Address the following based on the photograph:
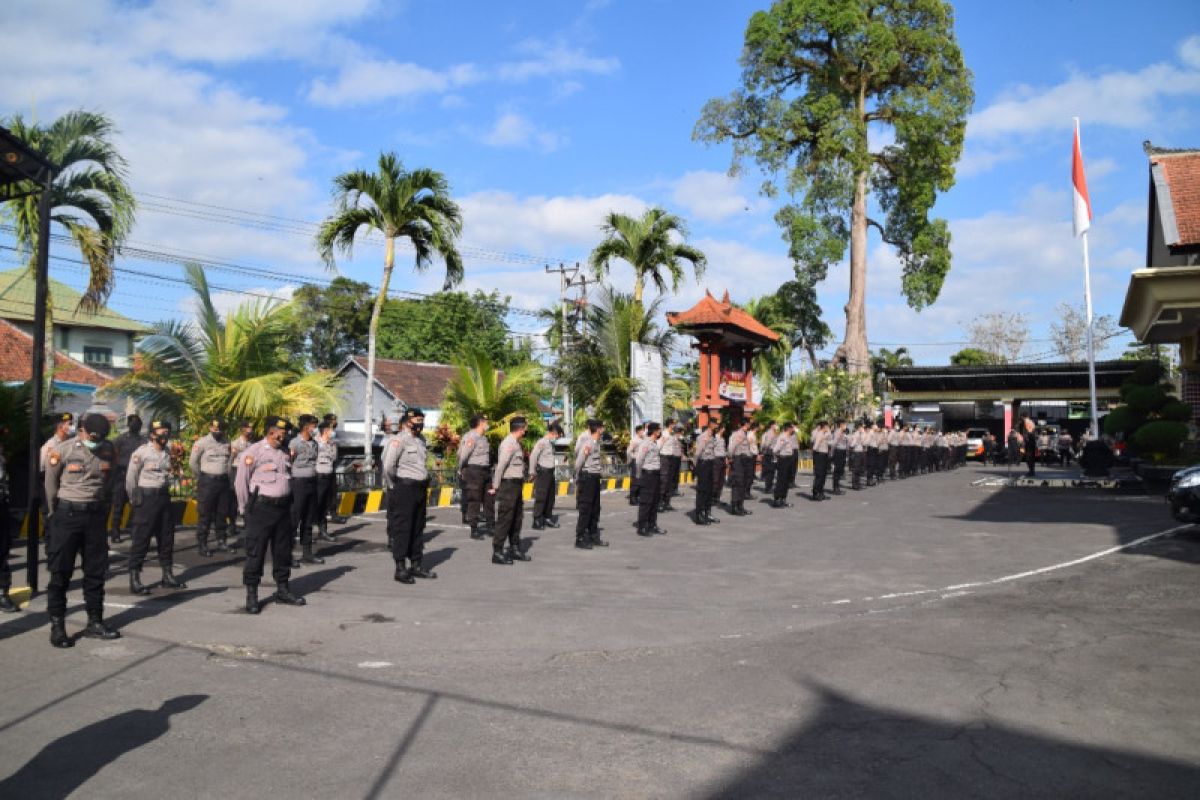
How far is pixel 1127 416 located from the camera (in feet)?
87.9

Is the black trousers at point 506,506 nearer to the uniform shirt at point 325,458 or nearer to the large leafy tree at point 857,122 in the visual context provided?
the uniform shirt at point 325,458

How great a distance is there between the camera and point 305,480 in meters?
11.5

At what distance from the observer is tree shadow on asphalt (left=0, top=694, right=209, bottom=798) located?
14.8 feet

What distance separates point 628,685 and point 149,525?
6.10 m

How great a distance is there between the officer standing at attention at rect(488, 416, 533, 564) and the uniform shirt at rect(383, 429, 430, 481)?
1418mm

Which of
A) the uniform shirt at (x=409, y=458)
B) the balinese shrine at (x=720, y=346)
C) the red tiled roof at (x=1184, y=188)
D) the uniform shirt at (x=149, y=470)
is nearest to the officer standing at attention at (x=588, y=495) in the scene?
the uniform shirt at (x=409, y=458)

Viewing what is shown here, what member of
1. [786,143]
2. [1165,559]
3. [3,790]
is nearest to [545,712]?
[3,790]

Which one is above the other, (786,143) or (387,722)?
(786,143)

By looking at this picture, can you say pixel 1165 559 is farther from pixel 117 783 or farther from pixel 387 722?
pixel 117 783

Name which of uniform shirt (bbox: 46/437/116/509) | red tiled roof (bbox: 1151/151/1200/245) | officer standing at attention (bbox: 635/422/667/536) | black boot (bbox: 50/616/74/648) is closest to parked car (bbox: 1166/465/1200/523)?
red tiled roof (bbox: 1151/151/1200/245)

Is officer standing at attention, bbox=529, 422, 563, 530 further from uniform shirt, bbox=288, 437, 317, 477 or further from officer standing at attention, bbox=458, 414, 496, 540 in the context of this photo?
uniform shirt, bbox=288, 437, 317, 477

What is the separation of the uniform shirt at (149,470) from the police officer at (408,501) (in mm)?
2428

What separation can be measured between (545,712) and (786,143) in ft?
126

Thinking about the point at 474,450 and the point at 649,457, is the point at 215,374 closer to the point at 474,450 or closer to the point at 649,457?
the point at 474,450
